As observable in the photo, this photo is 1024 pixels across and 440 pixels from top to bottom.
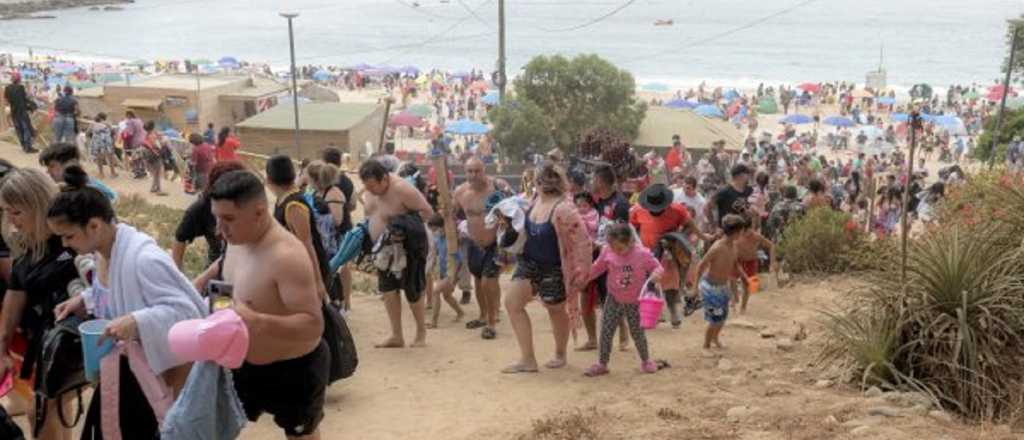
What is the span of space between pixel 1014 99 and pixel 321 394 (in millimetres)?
45382

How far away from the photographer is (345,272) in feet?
27.2

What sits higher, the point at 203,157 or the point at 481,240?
the point at 481,240

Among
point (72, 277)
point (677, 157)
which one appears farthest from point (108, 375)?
point (677, 157)

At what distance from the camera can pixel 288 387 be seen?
161 inches

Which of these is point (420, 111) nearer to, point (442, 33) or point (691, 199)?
point (691, 199)

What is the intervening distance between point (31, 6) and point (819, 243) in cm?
12458

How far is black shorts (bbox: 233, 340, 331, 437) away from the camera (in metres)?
4.07

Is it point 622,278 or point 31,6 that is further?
point 31,6

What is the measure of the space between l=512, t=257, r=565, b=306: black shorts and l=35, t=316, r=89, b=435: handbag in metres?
3.23

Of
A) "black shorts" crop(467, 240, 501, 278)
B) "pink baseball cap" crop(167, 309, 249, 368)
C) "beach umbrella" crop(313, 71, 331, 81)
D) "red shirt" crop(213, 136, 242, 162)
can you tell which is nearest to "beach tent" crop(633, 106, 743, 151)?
"red shirt" crop(213, 136, 242, 162)

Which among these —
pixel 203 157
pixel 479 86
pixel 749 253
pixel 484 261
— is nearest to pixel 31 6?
pixel 479 86

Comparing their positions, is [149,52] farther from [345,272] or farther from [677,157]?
[345,272]

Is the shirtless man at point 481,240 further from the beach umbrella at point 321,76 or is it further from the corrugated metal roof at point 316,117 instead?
the beach umbrella at point 321,76

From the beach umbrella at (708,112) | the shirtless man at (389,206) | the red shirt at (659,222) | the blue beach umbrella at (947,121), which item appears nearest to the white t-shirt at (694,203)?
the red shirt at (659,222)
